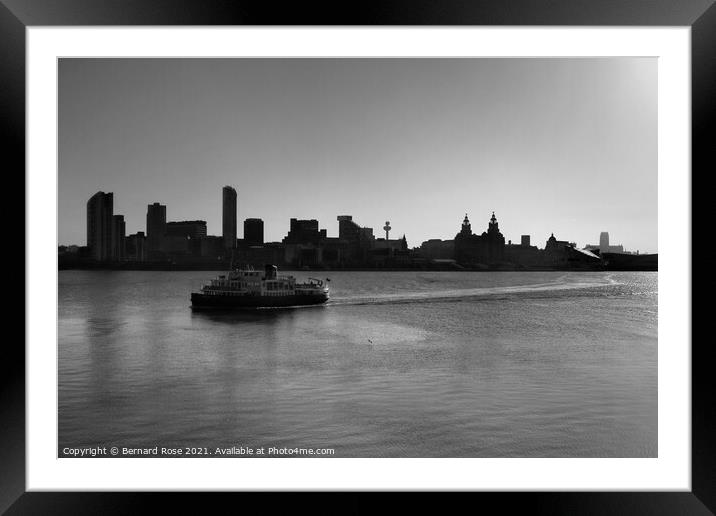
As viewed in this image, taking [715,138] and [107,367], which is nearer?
[715,138]

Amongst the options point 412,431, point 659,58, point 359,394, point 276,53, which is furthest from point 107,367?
point 659,58

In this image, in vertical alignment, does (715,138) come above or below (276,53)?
below

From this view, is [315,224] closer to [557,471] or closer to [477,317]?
[477,317]

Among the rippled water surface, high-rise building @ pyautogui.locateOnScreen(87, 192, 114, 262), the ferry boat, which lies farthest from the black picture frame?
high-rise building @ pyautogui.locateOnScreen(87, 192, 114, 262)

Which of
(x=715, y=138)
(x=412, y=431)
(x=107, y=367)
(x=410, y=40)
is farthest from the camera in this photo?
(x=107, y=367)

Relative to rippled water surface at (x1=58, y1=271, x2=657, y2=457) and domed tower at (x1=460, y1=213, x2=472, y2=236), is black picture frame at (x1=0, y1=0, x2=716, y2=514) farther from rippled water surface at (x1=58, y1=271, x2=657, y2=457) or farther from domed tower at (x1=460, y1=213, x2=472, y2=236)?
domed tower at (x1=460, y1=213, x2=472, y2=236)

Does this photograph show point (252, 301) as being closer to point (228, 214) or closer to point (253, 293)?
point (253, 293)

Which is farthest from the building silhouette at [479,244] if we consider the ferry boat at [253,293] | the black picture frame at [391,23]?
the black picture frame at [391,23]

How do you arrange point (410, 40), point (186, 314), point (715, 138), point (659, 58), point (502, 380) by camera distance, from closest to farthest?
point (715, 138) < point (659, 58) < point (410, 40) < point (502, 380) < point (186, 314)
